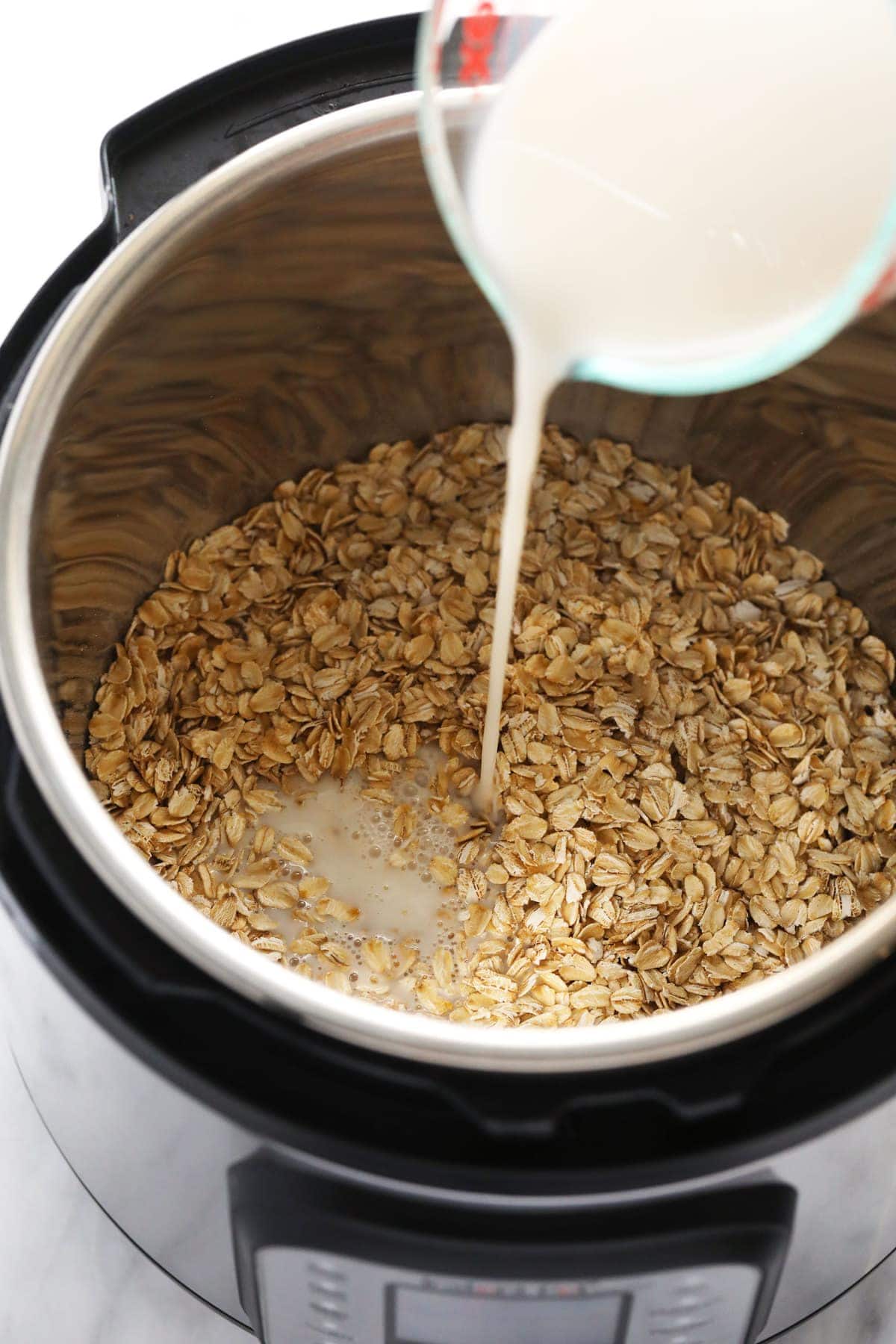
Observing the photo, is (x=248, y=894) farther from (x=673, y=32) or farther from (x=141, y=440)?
(x=673, y=32)

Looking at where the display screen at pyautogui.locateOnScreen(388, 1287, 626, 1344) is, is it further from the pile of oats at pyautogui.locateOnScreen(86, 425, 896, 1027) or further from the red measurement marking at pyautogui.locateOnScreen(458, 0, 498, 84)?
the red measurement marking at pyautogui.locateOnScreen(458, 0, 498, 84)

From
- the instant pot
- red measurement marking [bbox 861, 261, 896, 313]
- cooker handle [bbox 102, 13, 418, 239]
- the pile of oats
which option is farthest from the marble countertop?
red measurement marking [bbox 861, 261, 896, 313]

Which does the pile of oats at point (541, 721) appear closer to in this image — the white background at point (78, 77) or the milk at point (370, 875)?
the milk at point (370, 875)

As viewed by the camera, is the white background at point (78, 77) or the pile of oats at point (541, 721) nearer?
the pile of oats at point (541, 721)

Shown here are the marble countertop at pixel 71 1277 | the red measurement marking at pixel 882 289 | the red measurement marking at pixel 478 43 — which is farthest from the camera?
the marble countertop at pixel 71 1277

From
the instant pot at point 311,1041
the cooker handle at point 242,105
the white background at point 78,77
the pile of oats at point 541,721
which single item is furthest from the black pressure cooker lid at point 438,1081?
the white background at point 78,77

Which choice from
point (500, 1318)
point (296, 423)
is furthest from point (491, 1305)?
point (296, 423)
